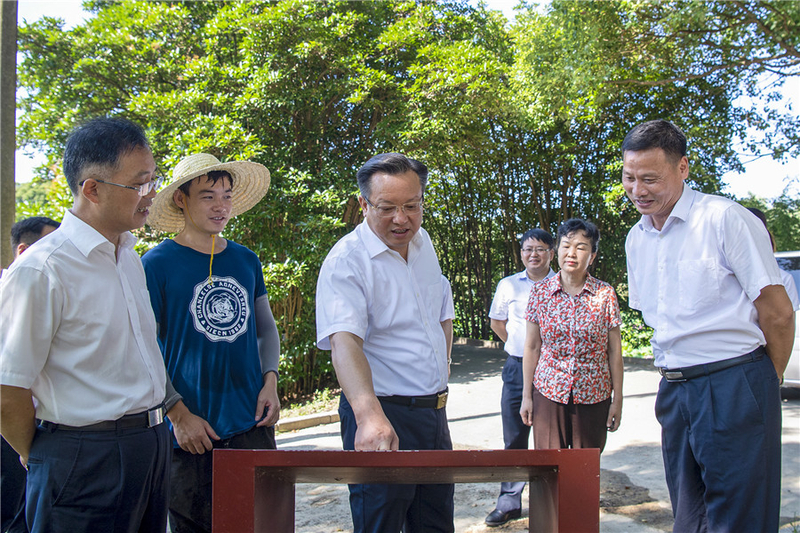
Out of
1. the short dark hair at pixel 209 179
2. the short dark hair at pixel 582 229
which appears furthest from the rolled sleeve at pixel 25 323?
the short dark hair at pixel 582 229

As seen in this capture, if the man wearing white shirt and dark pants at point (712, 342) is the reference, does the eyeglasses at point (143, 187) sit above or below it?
above

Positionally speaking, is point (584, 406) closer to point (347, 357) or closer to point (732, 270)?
point (732, 270)

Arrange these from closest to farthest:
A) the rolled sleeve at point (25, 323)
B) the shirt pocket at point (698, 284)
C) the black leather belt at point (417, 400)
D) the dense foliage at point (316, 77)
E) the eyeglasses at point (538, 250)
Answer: the rolled sleeve at point (25, 323)
the black leather belt at point (417, 400)
the shirt pocket at point (698, 284)
the eyeglasses at point (538, 250)
the dense foliage at point (316, 77)

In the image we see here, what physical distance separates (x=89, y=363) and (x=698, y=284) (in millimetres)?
2246

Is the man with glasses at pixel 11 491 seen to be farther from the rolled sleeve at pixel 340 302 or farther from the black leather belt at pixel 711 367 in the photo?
the black leather belt at pixel 711 367

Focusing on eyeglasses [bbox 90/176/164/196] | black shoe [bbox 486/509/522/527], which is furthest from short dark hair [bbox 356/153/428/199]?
black shoe [bbox 486/509/522/527]

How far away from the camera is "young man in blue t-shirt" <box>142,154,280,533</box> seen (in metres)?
2.43

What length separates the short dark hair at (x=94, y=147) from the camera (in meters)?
2.00

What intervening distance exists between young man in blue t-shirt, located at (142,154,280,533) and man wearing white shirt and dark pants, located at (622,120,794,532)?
1731 mm

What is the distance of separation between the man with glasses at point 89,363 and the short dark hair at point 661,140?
1932 millimetres

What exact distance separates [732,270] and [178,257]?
227 cm

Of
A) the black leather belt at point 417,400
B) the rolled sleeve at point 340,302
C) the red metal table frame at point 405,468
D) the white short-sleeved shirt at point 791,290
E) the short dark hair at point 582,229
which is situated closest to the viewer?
the red metal table frame at point 405,468

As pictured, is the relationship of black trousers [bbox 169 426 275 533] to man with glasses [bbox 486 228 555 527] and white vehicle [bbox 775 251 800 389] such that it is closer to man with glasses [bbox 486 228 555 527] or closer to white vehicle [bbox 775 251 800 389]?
man with glasses [bbox 486 228 555 527]

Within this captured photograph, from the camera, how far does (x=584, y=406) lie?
3371mm
